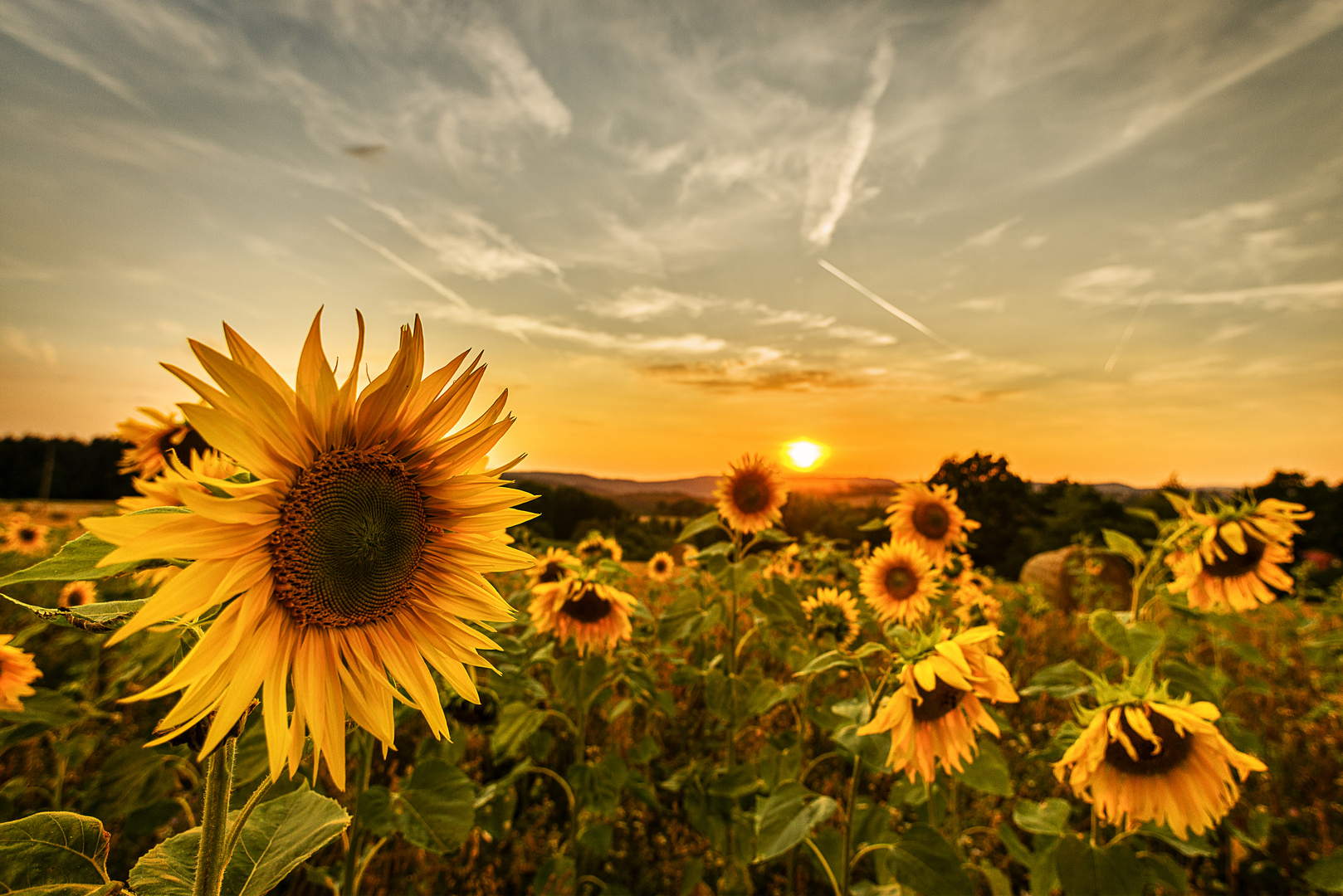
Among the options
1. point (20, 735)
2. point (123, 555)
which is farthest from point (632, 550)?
point (123, 555)

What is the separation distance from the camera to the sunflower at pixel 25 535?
26.9 ft

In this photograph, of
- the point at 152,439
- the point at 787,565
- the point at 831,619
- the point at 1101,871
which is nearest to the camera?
the point at 1101,871

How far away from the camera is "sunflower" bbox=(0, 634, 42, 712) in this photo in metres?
1.95

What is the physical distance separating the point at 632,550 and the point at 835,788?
12.3ft

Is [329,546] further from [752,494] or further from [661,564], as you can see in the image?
[661,564]

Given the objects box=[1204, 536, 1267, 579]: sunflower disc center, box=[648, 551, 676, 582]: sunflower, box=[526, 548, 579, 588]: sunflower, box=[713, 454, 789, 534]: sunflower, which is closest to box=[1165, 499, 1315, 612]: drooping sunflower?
box=[1204, 536, 1267, 579]: sunflower disc center

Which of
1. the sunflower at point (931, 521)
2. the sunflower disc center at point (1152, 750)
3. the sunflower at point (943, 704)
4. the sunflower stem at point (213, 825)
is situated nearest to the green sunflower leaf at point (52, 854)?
the sunflower stem at point (213, 825)

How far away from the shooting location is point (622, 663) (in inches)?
132

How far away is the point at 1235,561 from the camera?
312cm

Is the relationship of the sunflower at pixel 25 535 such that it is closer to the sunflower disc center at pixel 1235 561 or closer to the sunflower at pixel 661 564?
the sunflower at pixel 661 564

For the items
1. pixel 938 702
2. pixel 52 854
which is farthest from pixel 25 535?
pixel 938 702

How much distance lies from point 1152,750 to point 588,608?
7.80 ft

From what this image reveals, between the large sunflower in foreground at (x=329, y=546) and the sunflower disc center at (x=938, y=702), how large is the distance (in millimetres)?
1591

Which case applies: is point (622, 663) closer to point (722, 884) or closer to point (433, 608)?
point (722, 884)
